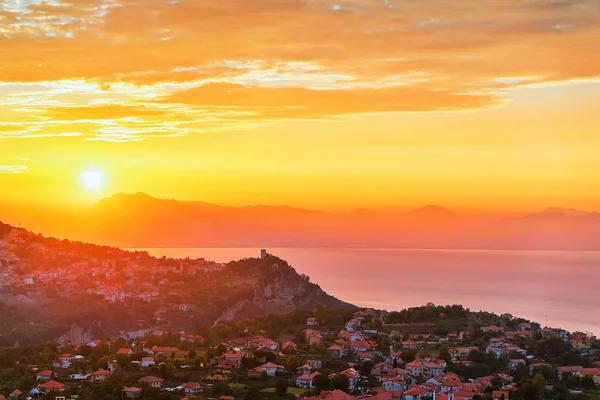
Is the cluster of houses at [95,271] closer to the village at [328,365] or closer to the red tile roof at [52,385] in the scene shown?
the village at [328,365]

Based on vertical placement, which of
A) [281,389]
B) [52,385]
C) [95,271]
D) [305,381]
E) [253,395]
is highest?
[95,271]

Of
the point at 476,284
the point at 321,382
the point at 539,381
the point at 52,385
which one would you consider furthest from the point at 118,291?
the point at 476,284

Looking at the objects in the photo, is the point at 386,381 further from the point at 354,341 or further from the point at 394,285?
the point at 394,285

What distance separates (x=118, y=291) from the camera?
5703cm

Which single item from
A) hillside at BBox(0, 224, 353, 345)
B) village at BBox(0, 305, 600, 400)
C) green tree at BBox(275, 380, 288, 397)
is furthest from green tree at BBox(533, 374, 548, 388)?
hillside at BBox(0, 224, 353, 345)

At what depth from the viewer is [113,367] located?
103ft

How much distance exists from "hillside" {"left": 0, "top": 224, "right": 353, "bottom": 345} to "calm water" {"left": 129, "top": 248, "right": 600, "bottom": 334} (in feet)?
56.9

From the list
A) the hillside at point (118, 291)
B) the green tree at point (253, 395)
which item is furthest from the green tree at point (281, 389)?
the hillside at point (118, 291)

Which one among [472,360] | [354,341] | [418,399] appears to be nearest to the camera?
[418,399]

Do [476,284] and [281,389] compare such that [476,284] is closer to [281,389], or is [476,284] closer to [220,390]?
[281,389]

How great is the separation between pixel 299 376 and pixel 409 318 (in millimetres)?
15948

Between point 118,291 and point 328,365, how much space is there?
27.6 meters

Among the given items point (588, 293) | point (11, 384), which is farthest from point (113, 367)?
point (588, 293)

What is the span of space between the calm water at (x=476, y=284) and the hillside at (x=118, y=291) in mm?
17338
